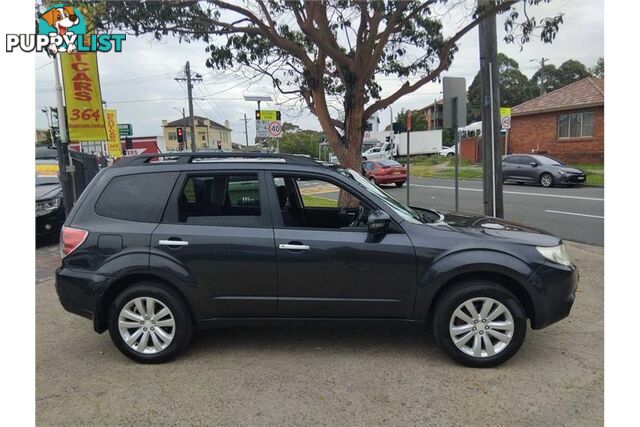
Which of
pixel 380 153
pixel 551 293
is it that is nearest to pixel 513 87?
pixel 380 153

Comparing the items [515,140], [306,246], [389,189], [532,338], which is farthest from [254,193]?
[515,140]

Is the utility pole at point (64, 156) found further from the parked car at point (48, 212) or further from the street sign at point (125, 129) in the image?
the street sign at point (125, 129)

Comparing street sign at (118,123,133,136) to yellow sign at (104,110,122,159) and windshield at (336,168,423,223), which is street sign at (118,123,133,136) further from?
windshield at (336,168,423,223)

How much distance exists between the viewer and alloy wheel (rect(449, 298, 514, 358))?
3.52 meters

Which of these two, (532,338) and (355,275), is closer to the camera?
(355,275)

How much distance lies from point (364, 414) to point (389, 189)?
18.2 meters

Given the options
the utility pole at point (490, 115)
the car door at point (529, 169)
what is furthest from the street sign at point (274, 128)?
the car door at point (529, 169)

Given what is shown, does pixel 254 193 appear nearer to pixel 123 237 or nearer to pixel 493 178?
pixel 123 237

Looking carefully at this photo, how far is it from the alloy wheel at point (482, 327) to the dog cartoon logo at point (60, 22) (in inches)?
273

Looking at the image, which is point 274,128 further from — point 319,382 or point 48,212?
point 319,382

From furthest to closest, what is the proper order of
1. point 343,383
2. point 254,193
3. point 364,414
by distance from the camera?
point 254,193, point 343,383, point 364,414

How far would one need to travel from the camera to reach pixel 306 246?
360 centimetres

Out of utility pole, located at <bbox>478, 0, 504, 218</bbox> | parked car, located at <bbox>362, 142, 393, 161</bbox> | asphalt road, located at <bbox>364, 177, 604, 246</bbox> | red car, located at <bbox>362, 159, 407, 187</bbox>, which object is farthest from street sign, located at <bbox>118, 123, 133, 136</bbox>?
utility pole, located at <bbox>478, 0, 504, 218</bbox>

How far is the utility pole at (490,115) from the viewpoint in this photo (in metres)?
7.14
